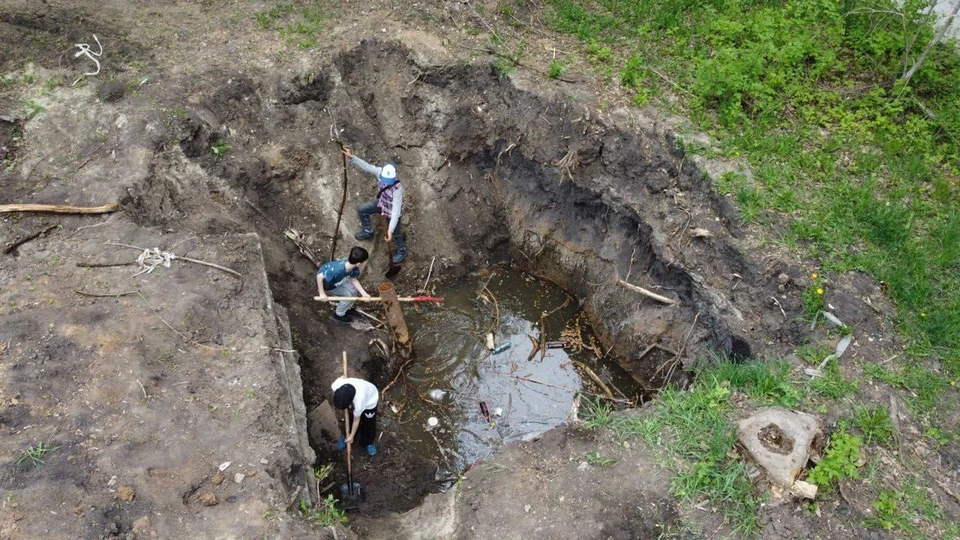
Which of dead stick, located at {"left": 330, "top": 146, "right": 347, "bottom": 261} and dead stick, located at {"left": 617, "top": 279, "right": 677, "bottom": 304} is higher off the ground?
dead stick, located at {"left": 617, "top": 279, "right": 677, "bottom": 304}

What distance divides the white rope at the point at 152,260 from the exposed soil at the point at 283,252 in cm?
13

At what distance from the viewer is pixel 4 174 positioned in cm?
763

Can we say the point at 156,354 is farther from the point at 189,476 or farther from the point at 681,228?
the point at 681,228

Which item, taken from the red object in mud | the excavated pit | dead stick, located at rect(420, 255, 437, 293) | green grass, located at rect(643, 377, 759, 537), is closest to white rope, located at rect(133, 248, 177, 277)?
the excavated pit

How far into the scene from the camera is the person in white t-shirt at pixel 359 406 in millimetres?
6297

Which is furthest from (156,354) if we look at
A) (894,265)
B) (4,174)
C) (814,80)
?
(814,80)

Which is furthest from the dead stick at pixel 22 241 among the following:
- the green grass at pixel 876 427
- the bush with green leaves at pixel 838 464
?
the green grass at pixel 876 427

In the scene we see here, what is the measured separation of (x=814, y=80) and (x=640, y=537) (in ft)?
22.6

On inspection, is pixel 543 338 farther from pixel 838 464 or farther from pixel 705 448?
pixel 838 464

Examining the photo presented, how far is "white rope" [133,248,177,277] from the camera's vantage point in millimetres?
6754

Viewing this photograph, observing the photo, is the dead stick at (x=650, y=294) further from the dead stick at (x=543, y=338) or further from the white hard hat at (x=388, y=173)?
the white hard hat at (x=388, y=173)

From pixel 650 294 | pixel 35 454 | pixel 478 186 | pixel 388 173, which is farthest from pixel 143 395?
pixel 650 294

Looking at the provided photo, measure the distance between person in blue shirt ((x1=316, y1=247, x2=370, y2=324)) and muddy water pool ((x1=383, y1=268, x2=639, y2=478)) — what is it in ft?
3.26

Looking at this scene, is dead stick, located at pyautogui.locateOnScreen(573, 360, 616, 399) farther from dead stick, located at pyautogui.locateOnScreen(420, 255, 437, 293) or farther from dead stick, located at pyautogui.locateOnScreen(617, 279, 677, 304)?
dead stick, located at pyautogui.locateOnScreen(420, 255, 437, 293)
